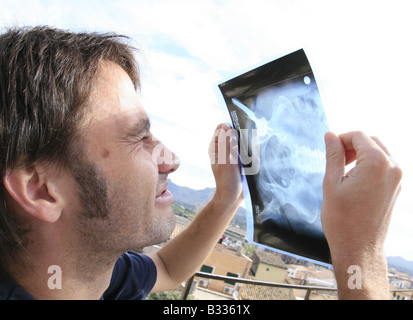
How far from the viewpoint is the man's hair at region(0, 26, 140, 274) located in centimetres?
82

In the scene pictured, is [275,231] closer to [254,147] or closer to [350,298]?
[254,147]

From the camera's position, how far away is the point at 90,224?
0.88 m

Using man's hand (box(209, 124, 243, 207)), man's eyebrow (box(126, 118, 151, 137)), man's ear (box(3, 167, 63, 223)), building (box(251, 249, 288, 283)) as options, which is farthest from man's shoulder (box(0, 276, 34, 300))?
building (box(251, 249, 288, 283))

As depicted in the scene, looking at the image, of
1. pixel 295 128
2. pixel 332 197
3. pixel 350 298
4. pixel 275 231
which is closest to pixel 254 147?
pixel 295 128

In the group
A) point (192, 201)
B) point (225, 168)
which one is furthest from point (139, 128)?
point (192, 201)

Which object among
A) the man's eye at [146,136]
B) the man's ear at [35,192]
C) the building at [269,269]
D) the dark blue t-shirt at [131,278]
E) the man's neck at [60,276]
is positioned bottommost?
the building at [269,269]

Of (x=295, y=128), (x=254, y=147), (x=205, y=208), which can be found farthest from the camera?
(x=205, y=208)

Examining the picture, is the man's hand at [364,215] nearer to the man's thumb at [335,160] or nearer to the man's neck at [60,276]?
the man's thumb at [335,160]

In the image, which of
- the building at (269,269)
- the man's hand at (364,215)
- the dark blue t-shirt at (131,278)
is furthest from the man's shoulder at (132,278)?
the building at (269,269)

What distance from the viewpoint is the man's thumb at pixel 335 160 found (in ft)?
2.55

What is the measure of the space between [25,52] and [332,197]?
975 mm

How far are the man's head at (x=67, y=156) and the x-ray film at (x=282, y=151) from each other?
0.42m

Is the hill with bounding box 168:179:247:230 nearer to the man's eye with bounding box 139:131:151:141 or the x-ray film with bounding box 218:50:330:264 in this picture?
the x-ray film with bounding box 218:50:330:264

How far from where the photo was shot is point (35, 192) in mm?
838
